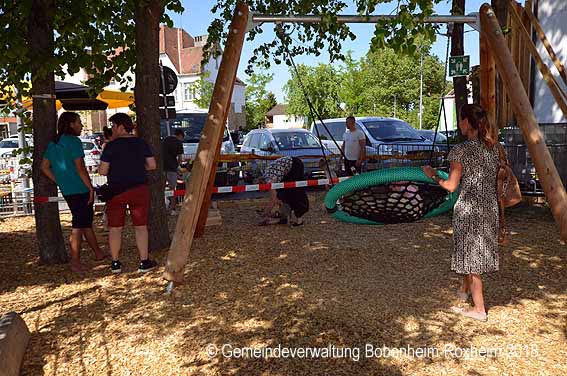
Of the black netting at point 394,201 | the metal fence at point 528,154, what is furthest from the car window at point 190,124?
the black netting at point 394,201

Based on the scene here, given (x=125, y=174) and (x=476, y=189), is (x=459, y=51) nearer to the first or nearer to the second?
(x=476, y=189)

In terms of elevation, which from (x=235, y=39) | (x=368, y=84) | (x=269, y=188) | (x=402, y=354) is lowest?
(x=402, y=354)

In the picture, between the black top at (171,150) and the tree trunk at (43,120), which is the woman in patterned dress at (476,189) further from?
the black top at (171,150)

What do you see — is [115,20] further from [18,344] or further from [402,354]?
[402,354]

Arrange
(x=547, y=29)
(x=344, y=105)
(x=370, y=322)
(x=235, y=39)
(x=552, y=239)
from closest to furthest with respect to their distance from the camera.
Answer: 1. (x=370, y=322)
2. (x=235, y=39)
3. (x=552, y=239)
4. (x=547, y=29)
5. (x=344, y=105)

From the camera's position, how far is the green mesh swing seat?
18.2 ft

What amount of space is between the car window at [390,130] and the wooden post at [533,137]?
8.45 metres

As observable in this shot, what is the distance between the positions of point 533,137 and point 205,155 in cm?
315

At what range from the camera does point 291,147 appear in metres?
14.0

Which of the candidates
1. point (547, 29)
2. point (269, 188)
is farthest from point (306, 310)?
point (547, 29)

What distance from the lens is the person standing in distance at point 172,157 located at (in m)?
9.55

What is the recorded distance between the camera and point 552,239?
23.2ft

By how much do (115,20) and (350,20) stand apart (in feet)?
12.0

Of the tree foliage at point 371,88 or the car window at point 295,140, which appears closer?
the car window at point 295,140
